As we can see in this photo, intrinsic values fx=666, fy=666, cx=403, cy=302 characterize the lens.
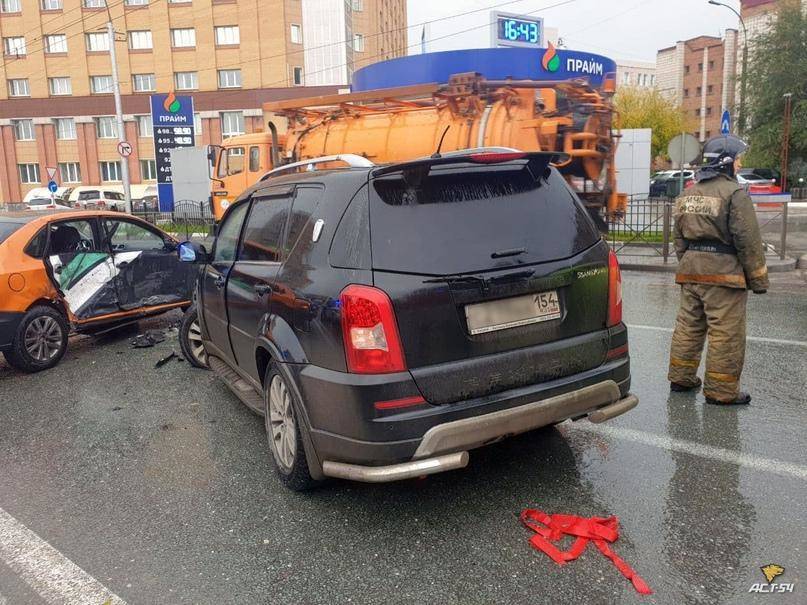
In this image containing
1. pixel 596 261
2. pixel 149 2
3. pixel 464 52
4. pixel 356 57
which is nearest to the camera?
pixel 596 261

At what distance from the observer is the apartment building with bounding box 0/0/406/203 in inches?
1977

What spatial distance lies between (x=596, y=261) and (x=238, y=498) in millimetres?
2317

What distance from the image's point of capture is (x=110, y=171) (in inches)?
2120

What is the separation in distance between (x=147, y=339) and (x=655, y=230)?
12149 millimetres

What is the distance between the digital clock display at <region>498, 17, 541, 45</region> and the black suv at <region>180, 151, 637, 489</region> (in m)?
24.4

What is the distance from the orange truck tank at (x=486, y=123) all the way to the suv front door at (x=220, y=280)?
666 centimetres

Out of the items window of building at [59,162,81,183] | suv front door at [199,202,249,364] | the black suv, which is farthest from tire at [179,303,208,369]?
window of building at [59,162,81,183]

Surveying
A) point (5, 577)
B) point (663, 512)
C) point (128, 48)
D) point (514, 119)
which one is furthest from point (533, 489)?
point (128, 48)

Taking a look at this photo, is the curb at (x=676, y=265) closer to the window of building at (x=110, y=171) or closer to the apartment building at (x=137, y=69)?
the apartment building at (x=137, y=69)

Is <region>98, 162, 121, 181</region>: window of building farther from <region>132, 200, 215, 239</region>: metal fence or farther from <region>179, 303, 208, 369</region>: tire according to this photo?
<region>179, 303, 208, 369</region>: tire

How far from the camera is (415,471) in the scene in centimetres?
295

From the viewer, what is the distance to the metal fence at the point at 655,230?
42.9 ft

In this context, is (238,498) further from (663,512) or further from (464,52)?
(464,52)

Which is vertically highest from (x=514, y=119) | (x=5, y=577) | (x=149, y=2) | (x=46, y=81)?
(x=149, y=2)
